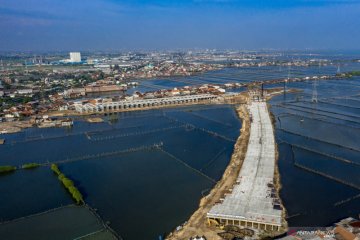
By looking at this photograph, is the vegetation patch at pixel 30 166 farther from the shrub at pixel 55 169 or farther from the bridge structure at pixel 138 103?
the bridge structure at pixel 138 103

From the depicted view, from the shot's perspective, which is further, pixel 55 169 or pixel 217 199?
pixel 55 169

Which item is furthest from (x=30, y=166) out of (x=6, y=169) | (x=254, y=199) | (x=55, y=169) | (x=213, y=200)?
(x=254, y=199)

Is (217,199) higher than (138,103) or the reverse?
the reverse

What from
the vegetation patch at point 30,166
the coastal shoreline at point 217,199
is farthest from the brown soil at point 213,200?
the vegetation patch at point 30,166

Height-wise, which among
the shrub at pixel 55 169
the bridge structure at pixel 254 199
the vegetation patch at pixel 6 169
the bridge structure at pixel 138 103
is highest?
the bridge structure at pixel 138 103

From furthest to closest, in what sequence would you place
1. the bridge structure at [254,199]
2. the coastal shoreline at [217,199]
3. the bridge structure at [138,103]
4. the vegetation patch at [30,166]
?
the bridge structure at [138,103] < the vegetation patch at [30,166] < the bridge structure at [254,199] < the coastal shoreline at [217,199]

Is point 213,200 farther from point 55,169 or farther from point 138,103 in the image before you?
point 138,103

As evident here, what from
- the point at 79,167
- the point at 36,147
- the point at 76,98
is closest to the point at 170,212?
the point at 79,167
